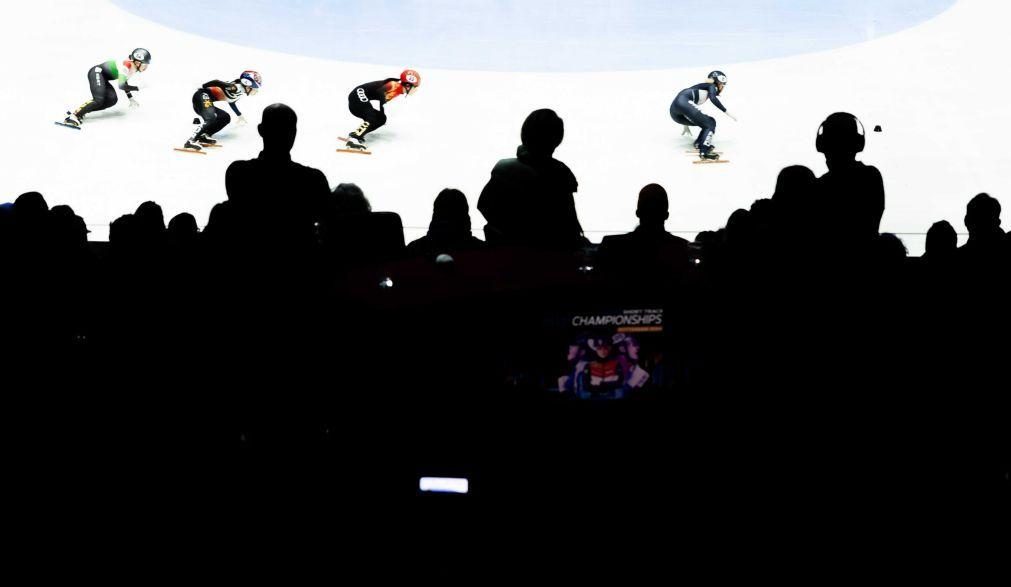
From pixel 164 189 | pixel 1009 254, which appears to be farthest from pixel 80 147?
pixel 1009 254

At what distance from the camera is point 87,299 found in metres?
4.32

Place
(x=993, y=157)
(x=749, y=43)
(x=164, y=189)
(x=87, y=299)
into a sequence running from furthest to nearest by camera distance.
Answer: (x=749, y=43) → (x=993, y=157) → (x=164, y=189) → (x=87, y=299)

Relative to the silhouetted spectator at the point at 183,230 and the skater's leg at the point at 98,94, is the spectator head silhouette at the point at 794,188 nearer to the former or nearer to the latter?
the silhouetted spectator at the point at 183,230

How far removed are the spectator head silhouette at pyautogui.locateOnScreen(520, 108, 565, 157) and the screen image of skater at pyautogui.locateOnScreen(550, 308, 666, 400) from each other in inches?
68.5

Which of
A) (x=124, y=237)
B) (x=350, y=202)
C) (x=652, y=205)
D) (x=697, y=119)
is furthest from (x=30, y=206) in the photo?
(x=697, y=119)

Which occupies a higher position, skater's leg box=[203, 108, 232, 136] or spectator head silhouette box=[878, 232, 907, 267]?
skater's leg box=[203, 108, 232, 136]

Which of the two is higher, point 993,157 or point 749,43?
point 749,43

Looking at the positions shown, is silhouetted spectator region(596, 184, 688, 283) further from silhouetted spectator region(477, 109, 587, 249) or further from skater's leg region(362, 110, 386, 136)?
skater's leg region(362, 110, 386, 136)

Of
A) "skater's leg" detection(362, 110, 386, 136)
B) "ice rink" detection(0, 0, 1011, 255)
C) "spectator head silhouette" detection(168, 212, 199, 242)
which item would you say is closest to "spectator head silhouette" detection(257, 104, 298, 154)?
"spectator head silhouette" detection(168, 212, 199, 242)

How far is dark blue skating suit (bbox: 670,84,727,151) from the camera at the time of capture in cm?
988

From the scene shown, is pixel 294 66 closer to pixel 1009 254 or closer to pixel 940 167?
pixel 940 167

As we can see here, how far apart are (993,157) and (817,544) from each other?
7.34 m

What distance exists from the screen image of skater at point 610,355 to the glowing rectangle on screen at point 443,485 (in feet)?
1.47

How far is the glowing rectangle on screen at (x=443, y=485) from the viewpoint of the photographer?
11.7 feet
